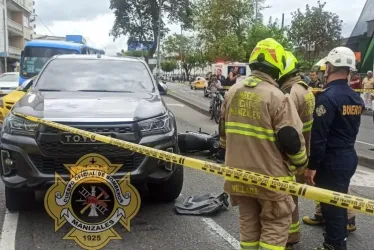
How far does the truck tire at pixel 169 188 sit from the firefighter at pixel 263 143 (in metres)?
1.90

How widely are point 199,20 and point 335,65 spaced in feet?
128

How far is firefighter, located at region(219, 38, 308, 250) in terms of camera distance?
3.15 meters

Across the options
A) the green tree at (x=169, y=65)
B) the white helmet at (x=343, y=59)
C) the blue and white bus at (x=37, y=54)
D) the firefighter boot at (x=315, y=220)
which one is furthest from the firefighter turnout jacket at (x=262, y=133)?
the green tree at (x=169, y=65)

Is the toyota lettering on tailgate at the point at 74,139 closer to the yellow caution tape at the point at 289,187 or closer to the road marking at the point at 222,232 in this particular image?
the yellow caution tape at the point at 289,187

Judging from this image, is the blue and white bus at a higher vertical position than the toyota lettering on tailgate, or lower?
higher

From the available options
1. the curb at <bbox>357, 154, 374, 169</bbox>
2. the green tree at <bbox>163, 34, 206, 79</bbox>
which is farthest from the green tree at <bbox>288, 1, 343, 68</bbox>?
the green tree at <bbox>163, 34, 206, 79</bbox>

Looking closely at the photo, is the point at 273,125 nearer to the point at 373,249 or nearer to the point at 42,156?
the point at 373,249

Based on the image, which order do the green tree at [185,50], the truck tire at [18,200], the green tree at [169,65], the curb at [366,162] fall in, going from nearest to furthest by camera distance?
1. the truck tire at [18,200]
2. the curb at [366,162]
3. the green tree at [185,50]
4. the green tree at [169,65]

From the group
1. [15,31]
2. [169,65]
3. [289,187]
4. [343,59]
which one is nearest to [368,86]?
[343,59]

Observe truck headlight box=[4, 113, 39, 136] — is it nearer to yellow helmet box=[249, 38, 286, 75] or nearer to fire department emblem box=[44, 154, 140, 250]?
fire department emblem box=[44, 154, 140, 250]

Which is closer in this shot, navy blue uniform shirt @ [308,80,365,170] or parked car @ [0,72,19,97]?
navy blue uniform shirt @ [308,80,365,170]

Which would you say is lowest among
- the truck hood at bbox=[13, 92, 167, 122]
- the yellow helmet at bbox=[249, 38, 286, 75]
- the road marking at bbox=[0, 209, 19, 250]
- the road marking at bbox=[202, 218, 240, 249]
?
the road marking at bbox=[0, 209, 19, 250]

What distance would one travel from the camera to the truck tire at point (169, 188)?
208 inches

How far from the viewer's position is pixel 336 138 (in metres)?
3.97
